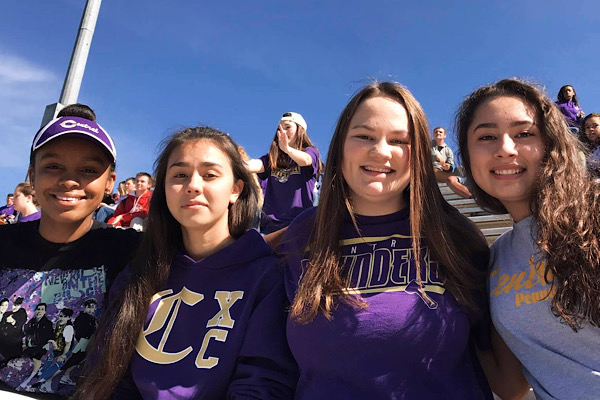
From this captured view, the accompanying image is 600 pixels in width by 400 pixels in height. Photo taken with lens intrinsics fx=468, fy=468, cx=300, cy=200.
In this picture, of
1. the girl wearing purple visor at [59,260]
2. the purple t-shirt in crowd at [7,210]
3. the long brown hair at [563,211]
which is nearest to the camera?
the long brown hair at [563,211]

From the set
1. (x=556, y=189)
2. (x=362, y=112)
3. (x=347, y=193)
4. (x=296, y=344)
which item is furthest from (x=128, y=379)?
(x=556, y=189)

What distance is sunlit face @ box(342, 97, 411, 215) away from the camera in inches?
76.7

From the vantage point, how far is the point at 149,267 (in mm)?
2162

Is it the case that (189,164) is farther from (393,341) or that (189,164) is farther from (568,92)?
(568,92)

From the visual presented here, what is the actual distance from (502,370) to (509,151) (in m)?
0.89

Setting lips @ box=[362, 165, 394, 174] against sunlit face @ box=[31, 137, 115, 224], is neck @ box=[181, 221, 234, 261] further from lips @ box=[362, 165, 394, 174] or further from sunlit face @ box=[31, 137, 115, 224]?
lips @ box=[362, 165, 394, 174]

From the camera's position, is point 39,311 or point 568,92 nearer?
point 39,311

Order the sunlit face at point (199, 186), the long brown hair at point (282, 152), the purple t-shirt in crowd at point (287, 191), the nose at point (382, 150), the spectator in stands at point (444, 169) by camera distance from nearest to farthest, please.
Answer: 1. the nose at point (382, 150)
2. the sunlit face at point (199, 186)
3. the purple t-shirt in crowd at point (287, 191)
4. the long brown hair at point (282, 152)
5. the spectator in stands at point (444, 169)

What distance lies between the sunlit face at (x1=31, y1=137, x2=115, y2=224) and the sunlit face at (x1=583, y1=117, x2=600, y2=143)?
5.51m

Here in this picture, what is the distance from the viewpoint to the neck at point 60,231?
2.29 meters

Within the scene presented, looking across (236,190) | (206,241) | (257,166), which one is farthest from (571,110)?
(206,241)

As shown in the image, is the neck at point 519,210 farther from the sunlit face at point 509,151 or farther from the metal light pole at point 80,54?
the metal light pole at point 80,54

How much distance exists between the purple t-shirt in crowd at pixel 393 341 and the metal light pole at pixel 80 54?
3.14 m

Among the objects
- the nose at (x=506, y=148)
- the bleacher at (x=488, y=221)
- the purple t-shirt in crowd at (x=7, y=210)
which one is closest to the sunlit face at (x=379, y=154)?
the nose at (x=506, y=148)
